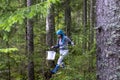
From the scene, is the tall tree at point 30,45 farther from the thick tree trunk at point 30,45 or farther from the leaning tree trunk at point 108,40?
the leaning tree trunk at point 108,40

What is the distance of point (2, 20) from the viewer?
200 inches

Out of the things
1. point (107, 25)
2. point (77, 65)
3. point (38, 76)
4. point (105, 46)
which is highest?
point (107, 25)

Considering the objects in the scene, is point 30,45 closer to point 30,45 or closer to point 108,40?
point 30,45

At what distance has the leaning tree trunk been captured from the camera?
3.32 m

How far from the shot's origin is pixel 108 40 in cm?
339

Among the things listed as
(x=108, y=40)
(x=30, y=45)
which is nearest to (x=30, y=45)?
(x=30, y=45)

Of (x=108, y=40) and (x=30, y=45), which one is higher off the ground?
(x=108, y=40)

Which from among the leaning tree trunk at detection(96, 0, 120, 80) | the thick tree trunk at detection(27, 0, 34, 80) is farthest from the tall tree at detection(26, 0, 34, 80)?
the leaning tree trunk at detection(96, 0, 120, 80)

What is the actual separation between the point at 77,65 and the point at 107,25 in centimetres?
351

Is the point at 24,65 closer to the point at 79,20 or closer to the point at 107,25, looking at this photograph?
the point at 107,25

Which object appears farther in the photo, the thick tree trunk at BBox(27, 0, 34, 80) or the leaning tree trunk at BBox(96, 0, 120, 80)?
the thick tree trunk at BBox(27, 0, 34, 80)

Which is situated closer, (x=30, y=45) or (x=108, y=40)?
(x=108, y=40)

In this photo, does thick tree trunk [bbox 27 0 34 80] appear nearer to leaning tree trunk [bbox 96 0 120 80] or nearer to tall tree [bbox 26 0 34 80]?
tall tree [bbox 26 0 34 80]

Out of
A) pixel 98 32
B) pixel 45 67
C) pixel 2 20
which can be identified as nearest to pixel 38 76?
pixel 45 67
